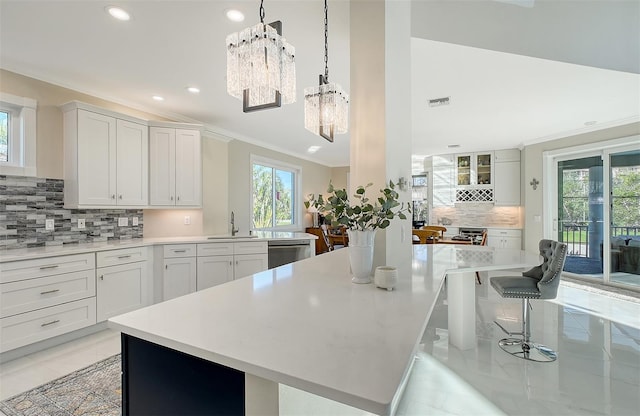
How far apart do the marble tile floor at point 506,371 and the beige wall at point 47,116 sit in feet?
5.78

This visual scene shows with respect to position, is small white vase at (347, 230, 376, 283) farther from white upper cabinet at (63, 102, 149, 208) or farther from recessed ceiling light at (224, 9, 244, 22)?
white upper cabinet at (63, 102, 149, 208)

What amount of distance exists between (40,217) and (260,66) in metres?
3.02

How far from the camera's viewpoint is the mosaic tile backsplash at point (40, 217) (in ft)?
9.00

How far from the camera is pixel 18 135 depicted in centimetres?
288

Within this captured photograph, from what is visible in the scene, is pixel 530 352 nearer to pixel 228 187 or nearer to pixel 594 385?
pixel 594 385

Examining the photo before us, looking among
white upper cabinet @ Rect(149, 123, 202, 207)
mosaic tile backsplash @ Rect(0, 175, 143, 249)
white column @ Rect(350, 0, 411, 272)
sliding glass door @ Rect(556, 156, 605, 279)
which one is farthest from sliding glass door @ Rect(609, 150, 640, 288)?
mosaic tile backsplash @ Rect(0, 175, 143, 249)

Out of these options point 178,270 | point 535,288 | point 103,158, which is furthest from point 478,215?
point 103,158

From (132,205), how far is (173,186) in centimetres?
55

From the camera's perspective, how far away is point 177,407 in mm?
917

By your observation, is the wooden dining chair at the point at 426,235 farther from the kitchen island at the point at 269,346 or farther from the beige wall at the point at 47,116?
the beige wall at the point at 47,116

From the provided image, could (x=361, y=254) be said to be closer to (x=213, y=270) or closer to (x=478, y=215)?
(x=213, y=270)

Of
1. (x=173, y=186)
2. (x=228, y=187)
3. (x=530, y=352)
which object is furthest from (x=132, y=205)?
(x=530, y=352)

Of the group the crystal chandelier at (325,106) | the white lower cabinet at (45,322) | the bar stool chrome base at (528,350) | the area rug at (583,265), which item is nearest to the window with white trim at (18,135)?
the white lower cabinet at (45,322)

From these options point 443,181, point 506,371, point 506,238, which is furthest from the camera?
point 443,181
